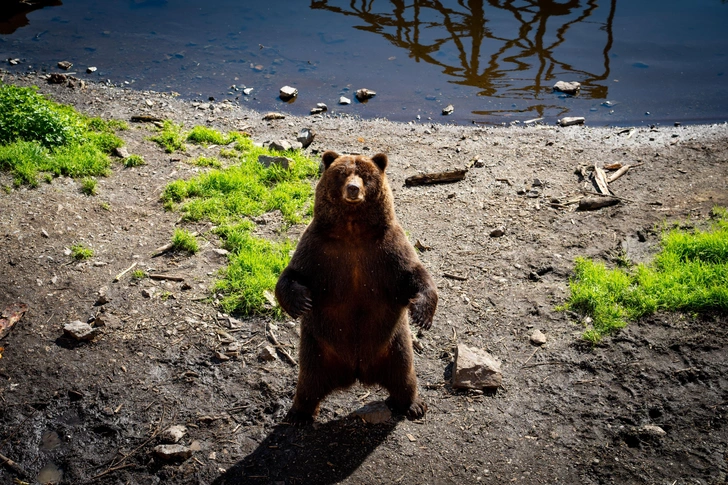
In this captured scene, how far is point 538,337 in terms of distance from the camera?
5.26 metres

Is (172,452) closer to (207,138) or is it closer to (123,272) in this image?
(123,272)

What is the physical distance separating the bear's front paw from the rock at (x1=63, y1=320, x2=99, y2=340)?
2.08 meters

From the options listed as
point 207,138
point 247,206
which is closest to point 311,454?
point 247,206

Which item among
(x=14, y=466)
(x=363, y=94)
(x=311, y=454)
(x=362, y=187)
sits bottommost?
(x=311, y=454)

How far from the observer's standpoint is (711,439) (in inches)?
164

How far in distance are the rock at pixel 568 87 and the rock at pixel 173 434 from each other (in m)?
9.20

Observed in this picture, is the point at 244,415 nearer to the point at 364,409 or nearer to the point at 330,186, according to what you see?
the point at 364,409

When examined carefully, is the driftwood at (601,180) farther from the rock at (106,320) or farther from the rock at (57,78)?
the rock at (57,78)

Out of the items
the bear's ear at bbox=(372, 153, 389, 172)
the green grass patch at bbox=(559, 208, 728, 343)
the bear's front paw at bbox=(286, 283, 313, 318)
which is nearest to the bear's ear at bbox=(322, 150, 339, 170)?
the bear's ear at bbox=(372, 153, 389, 172)

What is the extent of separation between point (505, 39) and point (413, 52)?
2029 millimetres

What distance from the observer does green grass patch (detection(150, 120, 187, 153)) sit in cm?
824

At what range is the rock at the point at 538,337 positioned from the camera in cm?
522

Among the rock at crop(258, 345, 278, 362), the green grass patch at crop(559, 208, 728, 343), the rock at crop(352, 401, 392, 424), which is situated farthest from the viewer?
the green grass patch at crop(559, 208, 728, 343)

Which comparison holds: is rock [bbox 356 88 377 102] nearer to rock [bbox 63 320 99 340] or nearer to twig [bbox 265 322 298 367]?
twig [bbox 265 322 298 367]
